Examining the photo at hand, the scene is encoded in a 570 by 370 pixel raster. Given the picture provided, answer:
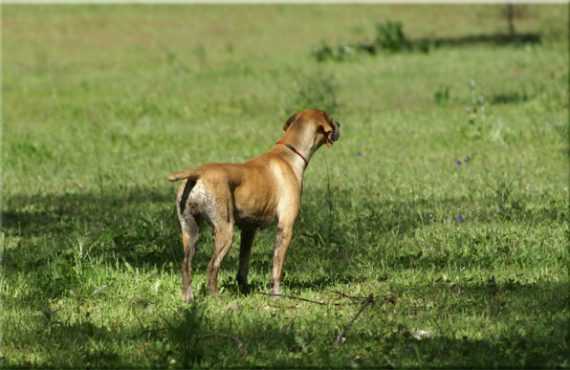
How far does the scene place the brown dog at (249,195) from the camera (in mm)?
6715

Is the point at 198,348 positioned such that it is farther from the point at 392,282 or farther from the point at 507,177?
the point at 507,177

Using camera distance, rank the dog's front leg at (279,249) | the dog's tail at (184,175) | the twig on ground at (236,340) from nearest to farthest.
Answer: the twig on ground at (236,340) < the dog's tail at (184,175) < the dog's front leg at (279,249)

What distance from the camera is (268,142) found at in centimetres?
1515

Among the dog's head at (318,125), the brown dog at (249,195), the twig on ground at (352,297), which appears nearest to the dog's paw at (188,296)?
the brown dog at (249,195)

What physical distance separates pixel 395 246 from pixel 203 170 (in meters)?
2.52

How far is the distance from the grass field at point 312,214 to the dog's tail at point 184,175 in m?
0.73

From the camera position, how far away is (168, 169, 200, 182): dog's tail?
6503mm

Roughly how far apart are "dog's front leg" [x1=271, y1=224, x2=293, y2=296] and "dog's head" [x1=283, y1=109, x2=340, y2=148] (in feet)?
2.02

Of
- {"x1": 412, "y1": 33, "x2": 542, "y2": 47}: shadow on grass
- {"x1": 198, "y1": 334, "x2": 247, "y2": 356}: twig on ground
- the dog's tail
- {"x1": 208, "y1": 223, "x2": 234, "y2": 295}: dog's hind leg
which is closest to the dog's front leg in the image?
{"x1": 208, "y1": 223, "x2": 234, "y2": 295}: dog's hind leg

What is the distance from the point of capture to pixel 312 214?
9977 mm

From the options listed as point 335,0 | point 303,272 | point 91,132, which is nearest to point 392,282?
point 303,272

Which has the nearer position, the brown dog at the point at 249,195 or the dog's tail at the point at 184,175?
the dog's tail at the point at 184,175

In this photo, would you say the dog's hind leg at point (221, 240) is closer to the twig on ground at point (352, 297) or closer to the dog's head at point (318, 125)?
the twig on ground at point (352, 297)

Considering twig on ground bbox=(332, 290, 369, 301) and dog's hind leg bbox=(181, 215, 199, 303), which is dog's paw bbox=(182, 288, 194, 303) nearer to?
dog's hind leg bbox=(181, 215, 199, 303)
